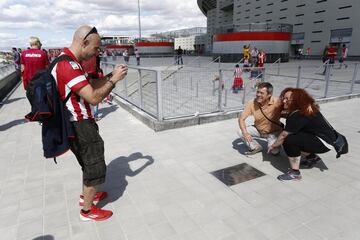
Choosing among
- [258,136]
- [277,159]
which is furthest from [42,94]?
[277,159]

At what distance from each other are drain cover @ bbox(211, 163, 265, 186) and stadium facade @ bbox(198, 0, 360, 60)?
22.1m

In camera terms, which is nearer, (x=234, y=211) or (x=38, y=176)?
(x=234, y=211)

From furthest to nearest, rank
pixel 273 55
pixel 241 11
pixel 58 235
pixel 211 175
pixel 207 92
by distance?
pixel 241 11 → pixel 273 55 → pixel 207 92 → pixel 211 175 → pixel 58 235

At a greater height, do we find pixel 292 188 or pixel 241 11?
pixel 241 11

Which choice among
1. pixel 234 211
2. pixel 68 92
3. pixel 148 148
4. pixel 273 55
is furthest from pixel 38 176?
pixel 273 55

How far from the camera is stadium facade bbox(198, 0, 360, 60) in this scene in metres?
23.7

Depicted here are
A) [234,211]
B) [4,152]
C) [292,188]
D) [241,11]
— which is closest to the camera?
[234,211]

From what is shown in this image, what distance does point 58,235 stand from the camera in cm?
248

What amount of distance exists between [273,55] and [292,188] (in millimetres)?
23251

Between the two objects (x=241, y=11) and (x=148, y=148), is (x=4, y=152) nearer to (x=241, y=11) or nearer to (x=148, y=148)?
(x=148, y=148)

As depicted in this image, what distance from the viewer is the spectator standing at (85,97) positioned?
2.09 m

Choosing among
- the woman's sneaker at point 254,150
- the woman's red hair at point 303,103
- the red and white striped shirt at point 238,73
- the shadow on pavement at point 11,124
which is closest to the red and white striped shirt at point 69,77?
the woman's red hair at point 303,103

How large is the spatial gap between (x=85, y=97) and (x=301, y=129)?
2.81 metres

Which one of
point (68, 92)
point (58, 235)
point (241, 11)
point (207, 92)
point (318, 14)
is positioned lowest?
point (58, 235)
